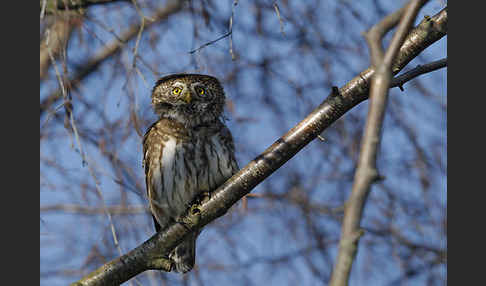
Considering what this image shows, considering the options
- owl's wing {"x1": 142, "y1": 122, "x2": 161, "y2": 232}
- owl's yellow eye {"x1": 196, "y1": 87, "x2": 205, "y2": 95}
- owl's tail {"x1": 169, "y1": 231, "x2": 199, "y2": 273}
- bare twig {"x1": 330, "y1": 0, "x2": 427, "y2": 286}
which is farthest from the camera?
owl's yellow eye {"x1": 196, "y1": 87, "x2": 205, "y2": 95}

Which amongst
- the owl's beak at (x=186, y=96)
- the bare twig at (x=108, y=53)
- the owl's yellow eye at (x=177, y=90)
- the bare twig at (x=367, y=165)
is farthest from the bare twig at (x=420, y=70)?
the bare twig at (x=108, y=53)

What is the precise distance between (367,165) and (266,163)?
145 centimetres

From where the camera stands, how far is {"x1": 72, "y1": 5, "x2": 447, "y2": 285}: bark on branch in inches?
92.0

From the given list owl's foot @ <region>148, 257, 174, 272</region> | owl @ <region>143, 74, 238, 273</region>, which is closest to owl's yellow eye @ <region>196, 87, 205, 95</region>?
owl @ <region>143, 74, 238, 273</region>

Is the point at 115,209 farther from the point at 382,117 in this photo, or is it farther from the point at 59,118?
the point at 382,117

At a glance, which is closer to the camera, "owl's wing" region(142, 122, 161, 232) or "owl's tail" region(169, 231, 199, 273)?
"owl's wing" region(142, 122, 161, 232)

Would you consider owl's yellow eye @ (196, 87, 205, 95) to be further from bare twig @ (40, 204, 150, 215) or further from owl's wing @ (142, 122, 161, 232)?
bare twig @ (40, 204, 150, 215)

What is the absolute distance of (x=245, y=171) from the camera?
2502 mm

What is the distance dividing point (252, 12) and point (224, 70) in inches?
19.4

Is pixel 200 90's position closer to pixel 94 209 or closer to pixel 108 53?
pixel 94 209

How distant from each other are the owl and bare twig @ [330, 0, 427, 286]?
7.01 ft

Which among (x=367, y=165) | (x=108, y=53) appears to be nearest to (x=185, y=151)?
(x=367, y=165)

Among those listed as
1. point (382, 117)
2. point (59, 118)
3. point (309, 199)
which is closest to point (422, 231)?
point (309, 199)

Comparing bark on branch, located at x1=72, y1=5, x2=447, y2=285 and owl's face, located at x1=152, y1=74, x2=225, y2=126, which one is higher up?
owl's face, located at x1=152, y1=74, x2=225, y2=126
